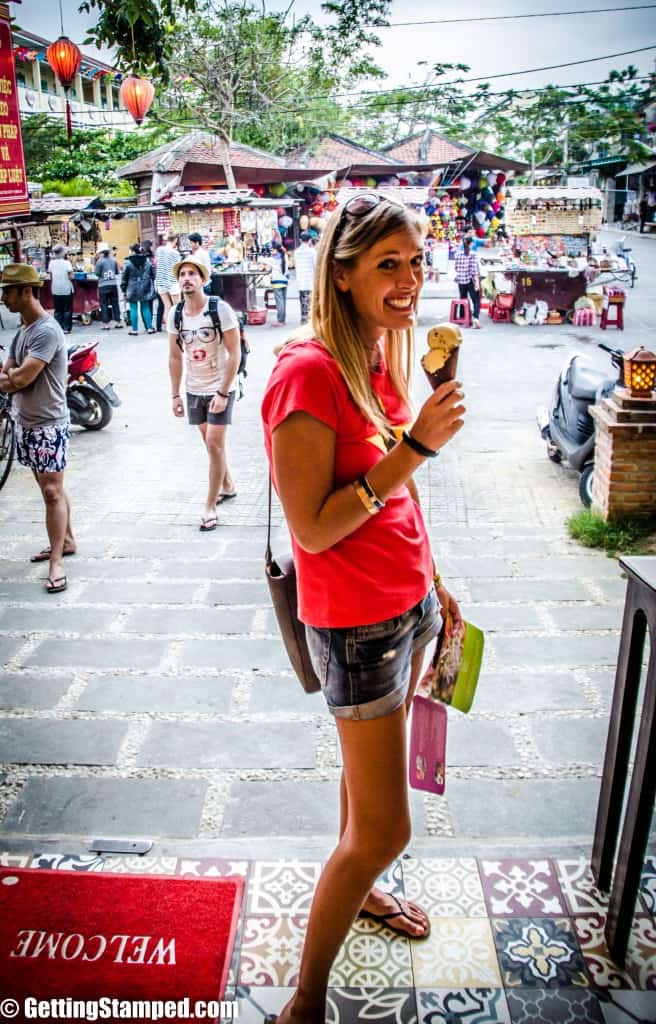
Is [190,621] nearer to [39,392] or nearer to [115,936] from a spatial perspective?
[39,392]

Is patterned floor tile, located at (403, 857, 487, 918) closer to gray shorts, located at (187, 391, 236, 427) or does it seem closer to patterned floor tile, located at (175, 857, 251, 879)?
patterned floor tile, located at (175, 857, 251, 879)

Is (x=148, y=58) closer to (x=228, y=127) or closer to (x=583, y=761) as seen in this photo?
(x=583, y=761)

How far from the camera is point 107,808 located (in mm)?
2859

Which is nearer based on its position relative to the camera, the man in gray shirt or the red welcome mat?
the red welcome mat

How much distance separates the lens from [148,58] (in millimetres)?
5227

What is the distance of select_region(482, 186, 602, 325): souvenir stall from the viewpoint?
587 inches

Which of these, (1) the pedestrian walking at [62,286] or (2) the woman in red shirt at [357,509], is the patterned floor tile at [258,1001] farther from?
(1) the pedestrian walking at [62,286]

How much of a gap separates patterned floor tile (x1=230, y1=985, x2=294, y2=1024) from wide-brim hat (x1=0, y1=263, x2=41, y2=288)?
3.69 metres

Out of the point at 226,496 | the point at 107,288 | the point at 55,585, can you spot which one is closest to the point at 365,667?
the point at 55,585

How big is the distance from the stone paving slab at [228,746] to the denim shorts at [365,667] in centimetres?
145

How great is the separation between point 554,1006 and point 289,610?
1.17 metres

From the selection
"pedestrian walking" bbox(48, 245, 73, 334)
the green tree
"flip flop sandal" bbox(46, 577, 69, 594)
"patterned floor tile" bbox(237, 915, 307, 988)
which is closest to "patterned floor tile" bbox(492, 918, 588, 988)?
"patterned floor tile" bbox(237, 915, 307, 988)

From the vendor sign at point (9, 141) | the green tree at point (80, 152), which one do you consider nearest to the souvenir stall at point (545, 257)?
the vendor sign at point (9, 141)

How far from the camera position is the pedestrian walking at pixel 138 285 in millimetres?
14523
